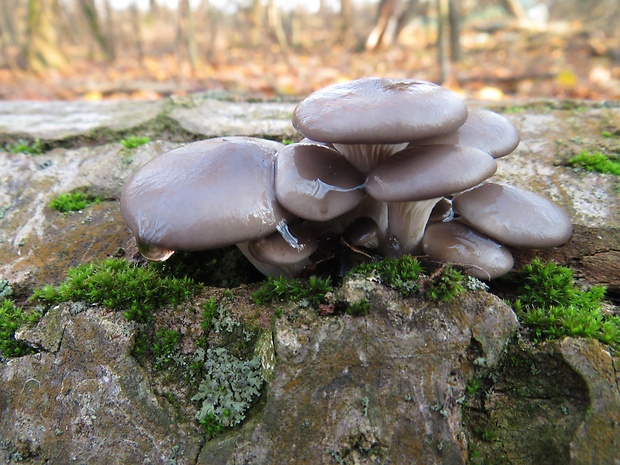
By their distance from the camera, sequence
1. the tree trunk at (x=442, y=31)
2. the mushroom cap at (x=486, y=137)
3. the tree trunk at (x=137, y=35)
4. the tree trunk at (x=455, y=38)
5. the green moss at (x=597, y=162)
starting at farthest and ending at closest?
the tree trunk at (x=137, y=35) < the tree trunk at (x=455, y=38) < the tree trunk at (x=442, y=31) < the green moss at (x=597, y=162) < the mushroom cap at (x=486, y=137)

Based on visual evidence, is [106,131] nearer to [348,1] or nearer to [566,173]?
[566,173]

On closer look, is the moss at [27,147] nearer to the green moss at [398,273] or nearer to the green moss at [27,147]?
the green moss at [27,147]

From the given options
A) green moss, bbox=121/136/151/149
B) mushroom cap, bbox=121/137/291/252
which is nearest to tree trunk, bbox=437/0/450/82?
green moss, bbox=121/136/151/149

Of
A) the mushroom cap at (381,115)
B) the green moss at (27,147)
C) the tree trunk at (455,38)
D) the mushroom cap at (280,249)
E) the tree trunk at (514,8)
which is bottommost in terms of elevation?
the tree trunk at (514,8)

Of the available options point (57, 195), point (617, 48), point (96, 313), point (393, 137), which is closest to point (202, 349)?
point (96, 313)

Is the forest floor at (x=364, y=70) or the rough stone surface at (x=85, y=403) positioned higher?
the rough stone surface at (x=85, y=403)

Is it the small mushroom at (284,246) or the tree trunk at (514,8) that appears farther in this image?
the tree trunk at (514,8)

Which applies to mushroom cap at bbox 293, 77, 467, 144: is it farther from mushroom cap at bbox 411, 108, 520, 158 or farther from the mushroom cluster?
mushroom cap at bbox 411, 108, 520, 158

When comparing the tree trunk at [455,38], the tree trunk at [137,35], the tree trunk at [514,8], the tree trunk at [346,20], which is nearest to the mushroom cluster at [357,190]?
the tree trunk at [455,38]
